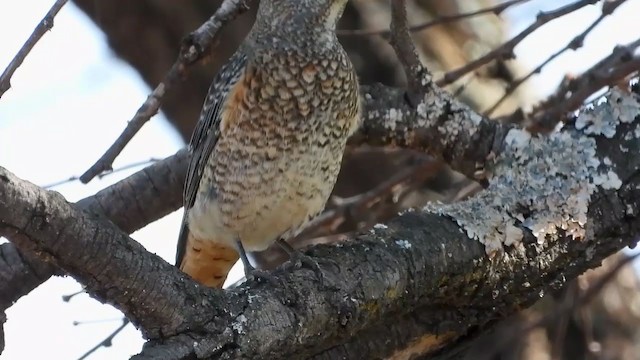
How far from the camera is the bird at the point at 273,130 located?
2656mm

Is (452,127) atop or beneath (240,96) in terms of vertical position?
beneath

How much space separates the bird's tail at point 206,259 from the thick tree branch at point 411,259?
697 millimetres

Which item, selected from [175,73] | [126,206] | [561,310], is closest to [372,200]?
[561,310]

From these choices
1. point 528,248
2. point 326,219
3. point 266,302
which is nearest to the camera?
point 266,302

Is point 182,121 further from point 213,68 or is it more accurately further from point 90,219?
point 90,219

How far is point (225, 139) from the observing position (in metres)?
2.70

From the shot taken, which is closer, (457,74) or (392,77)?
(457,74)

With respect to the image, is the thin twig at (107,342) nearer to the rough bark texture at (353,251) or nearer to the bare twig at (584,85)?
the rough bark texture at (353,251)

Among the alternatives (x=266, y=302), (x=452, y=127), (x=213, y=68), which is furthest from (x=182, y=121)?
(x=266, y=302)

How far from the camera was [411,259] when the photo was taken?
214 centimetres

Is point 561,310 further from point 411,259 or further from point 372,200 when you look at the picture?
point 411,259

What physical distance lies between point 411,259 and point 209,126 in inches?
34.6

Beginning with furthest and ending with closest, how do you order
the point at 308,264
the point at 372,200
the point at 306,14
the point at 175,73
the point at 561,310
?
1. the point at 372,200
2. the point at 561,310
3. the point at 306,14
4. the point at 175,73
5. the point at 308,264

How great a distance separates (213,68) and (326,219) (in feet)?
2.38
